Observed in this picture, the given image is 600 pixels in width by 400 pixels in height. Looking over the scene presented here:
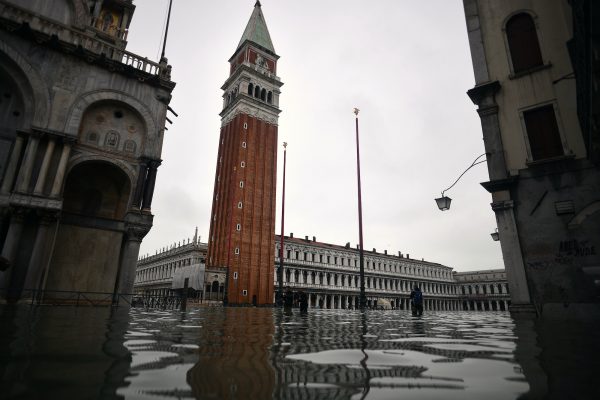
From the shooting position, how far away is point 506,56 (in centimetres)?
1190

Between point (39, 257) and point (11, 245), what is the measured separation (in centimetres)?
84

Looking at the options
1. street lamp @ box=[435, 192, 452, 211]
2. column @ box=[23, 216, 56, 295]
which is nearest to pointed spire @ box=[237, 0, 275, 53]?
column @ box=[23, 216, 56, 295]

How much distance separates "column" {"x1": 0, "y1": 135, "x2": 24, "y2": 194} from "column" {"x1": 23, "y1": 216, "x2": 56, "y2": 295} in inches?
65.2

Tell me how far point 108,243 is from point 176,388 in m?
14.0

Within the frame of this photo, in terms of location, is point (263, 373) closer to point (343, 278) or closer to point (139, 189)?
point (139, 189)

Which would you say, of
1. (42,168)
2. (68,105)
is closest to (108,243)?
(42,168)

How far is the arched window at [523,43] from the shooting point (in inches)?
448

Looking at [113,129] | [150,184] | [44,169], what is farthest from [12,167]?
[150,184]

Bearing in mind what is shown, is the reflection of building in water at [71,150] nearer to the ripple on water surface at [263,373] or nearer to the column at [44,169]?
the column at [44,169]

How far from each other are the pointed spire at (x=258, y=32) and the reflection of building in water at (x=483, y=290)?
6804 centimetres

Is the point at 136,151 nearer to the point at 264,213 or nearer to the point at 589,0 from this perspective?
the point at 589,0

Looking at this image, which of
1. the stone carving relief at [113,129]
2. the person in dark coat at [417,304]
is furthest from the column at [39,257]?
the person in dark coat at [417,304]

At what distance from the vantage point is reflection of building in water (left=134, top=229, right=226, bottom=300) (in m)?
38.4

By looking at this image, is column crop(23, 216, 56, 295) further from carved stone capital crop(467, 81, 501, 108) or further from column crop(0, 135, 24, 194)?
carved stone capital crop(467, 81, 501, 108)
